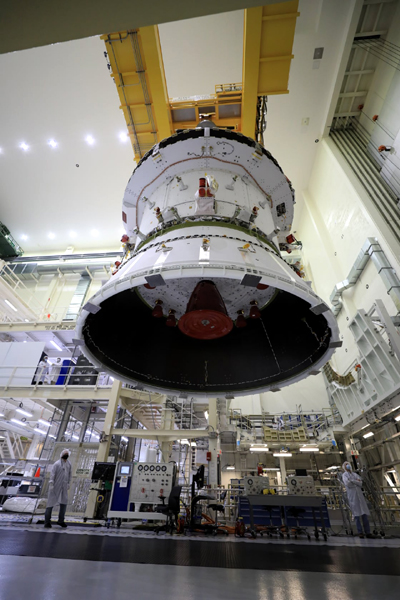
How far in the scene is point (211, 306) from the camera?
142 inches

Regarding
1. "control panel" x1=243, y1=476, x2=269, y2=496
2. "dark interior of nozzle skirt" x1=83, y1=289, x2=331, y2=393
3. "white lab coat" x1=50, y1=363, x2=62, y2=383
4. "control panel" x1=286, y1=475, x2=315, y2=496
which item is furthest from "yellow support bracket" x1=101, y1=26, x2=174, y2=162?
"control panel" x1=286, y1=475, x2=315, y2=496

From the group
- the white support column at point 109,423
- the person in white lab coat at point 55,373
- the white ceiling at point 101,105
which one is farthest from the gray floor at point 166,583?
the white ceiling at point 101,105

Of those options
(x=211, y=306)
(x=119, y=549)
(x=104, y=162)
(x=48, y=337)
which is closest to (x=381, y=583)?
(x=119, y=549)

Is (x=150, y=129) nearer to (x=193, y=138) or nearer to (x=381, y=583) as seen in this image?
(x=193, y=138)

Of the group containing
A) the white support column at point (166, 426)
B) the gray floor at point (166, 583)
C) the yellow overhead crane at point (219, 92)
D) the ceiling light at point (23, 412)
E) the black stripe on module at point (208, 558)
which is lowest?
the gray floor at point (166, 583)

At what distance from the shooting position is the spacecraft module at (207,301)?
3713 millimetres

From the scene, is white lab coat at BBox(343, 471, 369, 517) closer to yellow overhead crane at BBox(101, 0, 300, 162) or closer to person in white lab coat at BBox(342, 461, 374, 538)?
person in white lab coat at BBox(342, 461, 374, 538)

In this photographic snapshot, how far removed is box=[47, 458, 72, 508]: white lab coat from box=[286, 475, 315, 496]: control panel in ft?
17.4

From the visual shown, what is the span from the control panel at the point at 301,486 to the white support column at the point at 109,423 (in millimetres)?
6501

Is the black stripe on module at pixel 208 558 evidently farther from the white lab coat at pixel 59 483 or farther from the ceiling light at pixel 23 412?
the ceiling light at pixel 23 412

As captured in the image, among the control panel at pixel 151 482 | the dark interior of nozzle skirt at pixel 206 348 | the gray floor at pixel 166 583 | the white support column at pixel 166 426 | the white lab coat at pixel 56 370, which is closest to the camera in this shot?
the gray floor at pixel 166 583

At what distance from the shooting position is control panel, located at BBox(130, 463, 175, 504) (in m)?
7.58

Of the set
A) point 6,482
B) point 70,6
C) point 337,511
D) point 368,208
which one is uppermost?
point 368,208

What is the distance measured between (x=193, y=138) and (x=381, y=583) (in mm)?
5725
